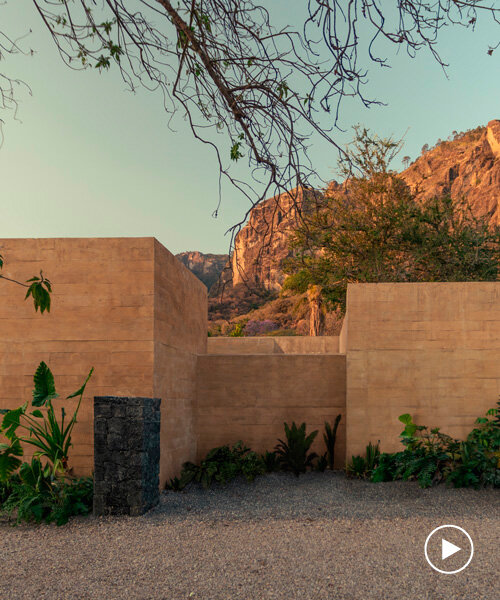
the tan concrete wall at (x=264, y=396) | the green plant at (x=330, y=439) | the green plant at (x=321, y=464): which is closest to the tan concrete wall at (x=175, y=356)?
the tan concrete wall at (x=264, y=396)

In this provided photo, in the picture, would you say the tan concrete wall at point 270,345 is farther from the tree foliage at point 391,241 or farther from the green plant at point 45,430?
the green plant at point 45,430

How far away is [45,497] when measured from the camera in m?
6.04

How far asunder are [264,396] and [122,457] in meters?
3.98

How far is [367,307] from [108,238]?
438 cm

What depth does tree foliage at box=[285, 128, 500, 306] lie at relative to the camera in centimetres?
1490

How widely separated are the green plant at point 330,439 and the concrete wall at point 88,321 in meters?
2.99

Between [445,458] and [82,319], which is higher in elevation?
[82,319]

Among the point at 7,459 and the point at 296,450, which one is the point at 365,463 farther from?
the point at 7,459

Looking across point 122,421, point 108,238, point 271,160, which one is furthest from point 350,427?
point 271,160

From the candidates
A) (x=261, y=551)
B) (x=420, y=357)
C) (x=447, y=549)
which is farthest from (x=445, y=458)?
(x=261, y=551)

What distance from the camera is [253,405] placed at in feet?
30.9

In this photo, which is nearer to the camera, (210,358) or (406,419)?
(406,419)

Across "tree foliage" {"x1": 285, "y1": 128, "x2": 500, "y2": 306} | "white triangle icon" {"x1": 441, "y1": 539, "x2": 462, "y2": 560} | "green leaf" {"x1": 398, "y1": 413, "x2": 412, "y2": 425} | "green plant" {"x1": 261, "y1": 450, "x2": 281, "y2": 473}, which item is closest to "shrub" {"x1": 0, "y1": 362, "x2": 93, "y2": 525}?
"green plant" {"x1": 261, "y1": 450, "x2": 281, "y2": 473}

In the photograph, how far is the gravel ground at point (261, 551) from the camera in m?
3.96
